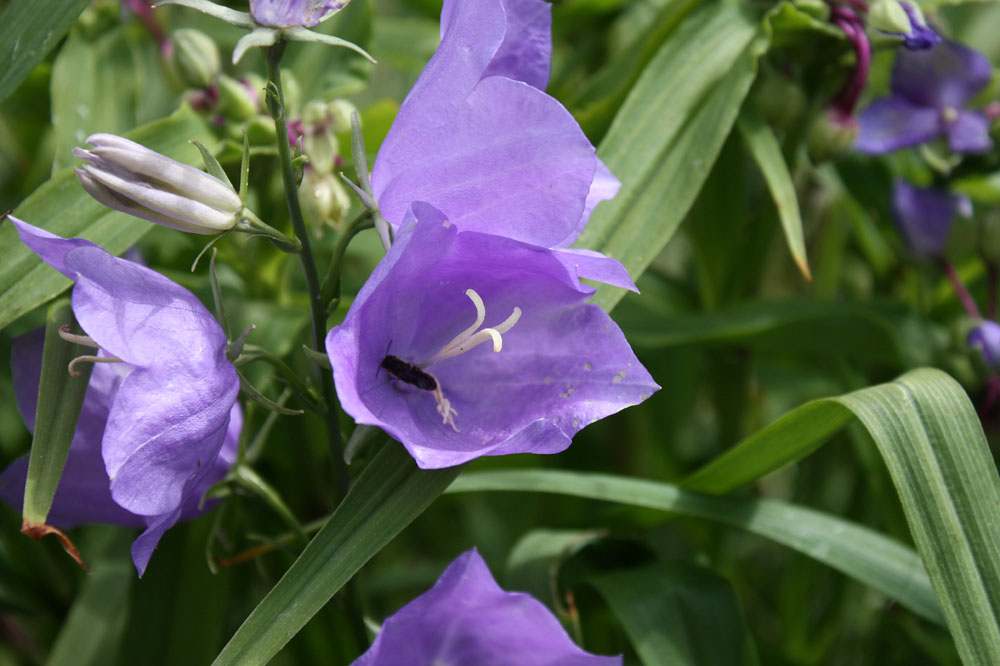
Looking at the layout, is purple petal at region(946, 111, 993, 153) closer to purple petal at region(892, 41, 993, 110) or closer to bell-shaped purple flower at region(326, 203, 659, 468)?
purple petal at region(892, 41, 993, 110)

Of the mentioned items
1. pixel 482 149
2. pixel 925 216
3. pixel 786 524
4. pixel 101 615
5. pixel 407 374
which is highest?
pixel 482 149

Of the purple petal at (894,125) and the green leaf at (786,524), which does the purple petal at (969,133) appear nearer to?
the purple petal at (894,125)

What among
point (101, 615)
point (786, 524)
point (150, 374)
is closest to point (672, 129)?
point (786, 524)

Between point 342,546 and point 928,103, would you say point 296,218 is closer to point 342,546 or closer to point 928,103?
point 342,546

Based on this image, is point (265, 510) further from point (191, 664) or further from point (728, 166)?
point (728, 166)

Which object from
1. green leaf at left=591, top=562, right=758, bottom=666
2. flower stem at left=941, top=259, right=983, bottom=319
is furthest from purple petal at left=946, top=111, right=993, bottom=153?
green leaf at left=591, top=562, right=758, bottom=666

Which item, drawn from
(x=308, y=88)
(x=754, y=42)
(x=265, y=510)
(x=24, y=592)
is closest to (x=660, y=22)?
(x=754, y=42)

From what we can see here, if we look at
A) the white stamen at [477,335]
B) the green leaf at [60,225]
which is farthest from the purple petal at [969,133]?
the green leaf at [60,225]
